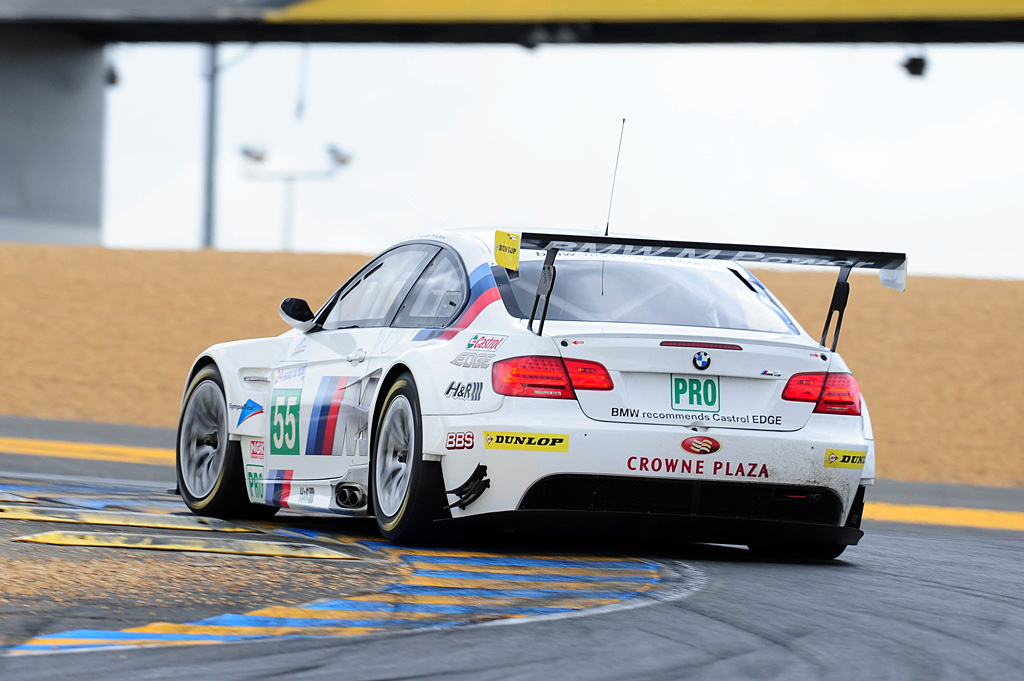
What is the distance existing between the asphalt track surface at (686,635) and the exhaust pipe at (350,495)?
1.25ft

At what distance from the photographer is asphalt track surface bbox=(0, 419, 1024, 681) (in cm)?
418

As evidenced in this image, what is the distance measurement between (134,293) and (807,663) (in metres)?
24.1

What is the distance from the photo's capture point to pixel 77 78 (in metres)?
36.5

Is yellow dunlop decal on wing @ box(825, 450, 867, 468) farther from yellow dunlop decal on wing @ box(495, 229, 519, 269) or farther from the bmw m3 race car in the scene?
yellow dunlop decal on wing @ box(495, 229, 519, 269)

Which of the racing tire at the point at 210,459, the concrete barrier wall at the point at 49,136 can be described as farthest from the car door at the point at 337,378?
the concrete barrier wall at the point at 49,136

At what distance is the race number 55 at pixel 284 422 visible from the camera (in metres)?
8.20

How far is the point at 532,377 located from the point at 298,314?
2131 millimetres

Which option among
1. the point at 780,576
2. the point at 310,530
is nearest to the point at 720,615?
the point at 780,576

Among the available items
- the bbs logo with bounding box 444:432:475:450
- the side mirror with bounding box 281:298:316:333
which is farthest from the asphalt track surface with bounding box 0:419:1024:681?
the side mirror with bounding box 281:298:316:333

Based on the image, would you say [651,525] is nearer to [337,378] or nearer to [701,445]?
[701,445]

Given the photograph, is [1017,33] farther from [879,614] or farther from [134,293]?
[879,614]

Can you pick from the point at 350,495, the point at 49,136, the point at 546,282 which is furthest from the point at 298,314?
the point at 49,136

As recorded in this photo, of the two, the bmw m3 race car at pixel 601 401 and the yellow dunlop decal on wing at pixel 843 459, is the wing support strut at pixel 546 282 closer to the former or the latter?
the bmw m3 race car at pixel 601 401

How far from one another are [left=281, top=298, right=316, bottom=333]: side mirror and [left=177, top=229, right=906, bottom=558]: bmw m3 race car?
27.8 inches
